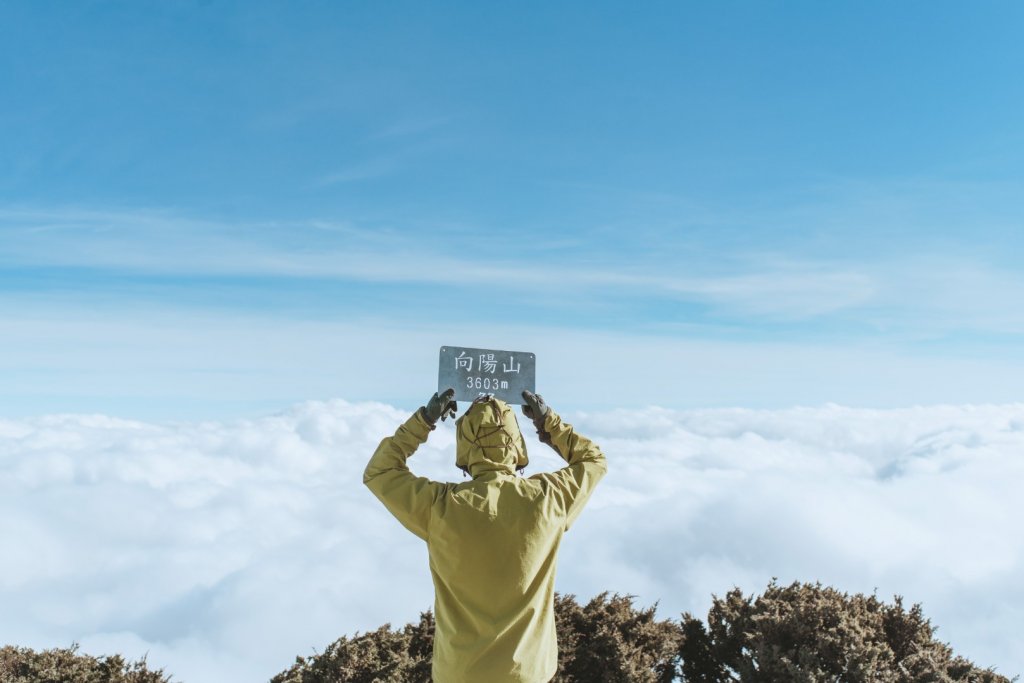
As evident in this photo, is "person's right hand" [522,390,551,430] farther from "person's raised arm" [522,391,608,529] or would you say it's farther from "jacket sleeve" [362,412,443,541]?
"jacket sleeve" [362,412,443,541]

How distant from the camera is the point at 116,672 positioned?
7047 millimetres

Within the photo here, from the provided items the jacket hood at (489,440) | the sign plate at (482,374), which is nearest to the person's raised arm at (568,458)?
the sign plate at (482,374)

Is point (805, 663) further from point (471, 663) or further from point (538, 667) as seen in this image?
point (471, 663)

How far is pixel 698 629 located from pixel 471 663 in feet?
15.9

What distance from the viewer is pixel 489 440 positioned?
498 cm

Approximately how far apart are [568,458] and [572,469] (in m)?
0.30

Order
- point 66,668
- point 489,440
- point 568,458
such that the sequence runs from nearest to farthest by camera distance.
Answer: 1. point 489,440
2. point 568,458
3. point 66,668

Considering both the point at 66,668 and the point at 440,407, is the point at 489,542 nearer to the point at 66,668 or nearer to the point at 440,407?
the point at 440,407

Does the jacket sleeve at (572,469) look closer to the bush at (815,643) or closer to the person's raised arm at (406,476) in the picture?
the person's raised arm at (406,476)

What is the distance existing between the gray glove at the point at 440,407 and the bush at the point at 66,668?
13.4 ft

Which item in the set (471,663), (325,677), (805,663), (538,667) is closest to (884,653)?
(805,663)

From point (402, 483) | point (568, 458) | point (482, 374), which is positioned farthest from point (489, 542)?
point (482, 374)

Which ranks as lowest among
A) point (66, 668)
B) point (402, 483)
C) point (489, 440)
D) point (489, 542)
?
point (66, 668)

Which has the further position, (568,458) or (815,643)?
(815,643)
